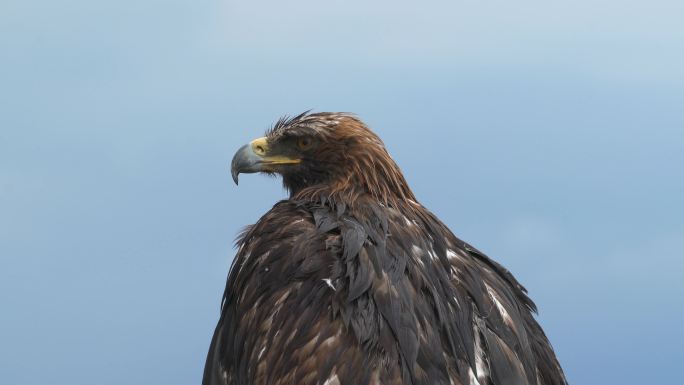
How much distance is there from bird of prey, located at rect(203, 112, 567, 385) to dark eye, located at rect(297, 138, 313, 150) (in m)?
0.13

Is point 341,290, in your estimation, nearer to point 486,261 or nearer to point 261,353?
point 261,353

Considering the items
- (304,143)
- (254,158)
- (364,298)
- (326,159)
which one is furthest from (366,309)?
(254,158)

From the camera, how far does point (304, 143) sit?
9.21 meters

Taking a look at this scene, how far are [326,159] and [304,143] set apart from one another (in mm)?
251

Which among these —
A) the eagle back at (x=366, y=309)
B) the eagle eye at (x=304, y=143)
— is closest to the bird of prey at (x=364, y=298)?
the eagle back at (x=366, y=309)

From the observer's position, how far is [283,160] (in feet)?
30.6

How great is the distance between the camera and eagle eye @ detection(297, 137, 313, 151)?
361 inches

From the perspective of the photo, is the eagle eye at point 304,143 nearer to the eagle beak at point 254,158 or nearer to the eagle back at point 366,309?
the eagle beak at point 254,158

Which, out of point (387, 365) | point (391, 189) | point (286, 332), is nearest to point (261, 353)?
point (286, 332)

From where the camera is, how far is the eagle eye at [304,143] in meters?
9.17

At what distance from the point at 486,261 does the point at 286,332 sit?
5.78 ft

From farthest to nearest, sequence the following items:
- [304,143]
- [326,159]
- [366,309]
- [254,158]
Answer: [254,158] < [304,143] < [326,159] < [366,309]

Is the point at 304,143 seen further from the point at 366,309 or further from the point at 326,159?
the point at 366,309

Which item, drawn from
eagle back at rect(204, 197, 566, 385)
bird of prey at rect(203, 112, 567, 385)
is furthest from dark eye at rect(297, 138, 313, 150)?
eagle back at rect(204, 197, 566, 385)
